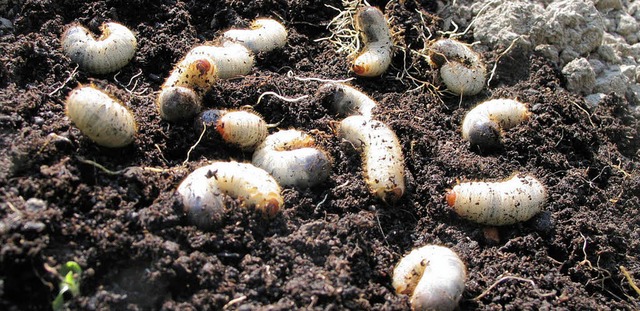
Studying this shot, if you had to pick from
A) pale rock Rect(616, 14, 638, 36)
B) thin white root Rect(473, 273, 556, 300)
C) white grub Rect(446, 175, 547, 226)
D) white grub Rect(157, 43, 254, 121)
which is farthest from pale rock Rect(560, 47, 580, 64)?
white grub Rect(157, 43, 254, 121)

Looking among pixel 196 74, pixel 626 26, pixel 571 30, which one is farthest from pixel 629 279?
pixel 196 74

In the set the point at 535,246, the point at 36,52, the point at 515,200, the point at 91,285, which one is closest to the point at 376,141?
the point at 515,200

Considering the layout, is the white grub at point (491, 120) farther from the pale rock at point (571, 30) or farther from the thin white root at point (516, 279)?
the thin white root at point (516, 279)

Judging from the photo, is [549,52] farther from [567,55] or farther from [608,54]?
[608,54]

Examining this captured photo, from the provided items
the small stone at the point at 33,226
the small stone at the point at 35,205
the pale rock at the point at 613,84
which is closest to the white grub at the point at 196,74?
the small stone at the point at 35,205

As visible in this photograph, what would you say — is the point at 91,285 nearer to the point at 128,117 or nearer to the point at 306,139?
the point at 128,117

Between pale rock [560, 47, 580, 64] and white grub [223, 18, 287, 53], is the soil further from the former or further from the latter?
pale rock [560, 47, 580, 64]
